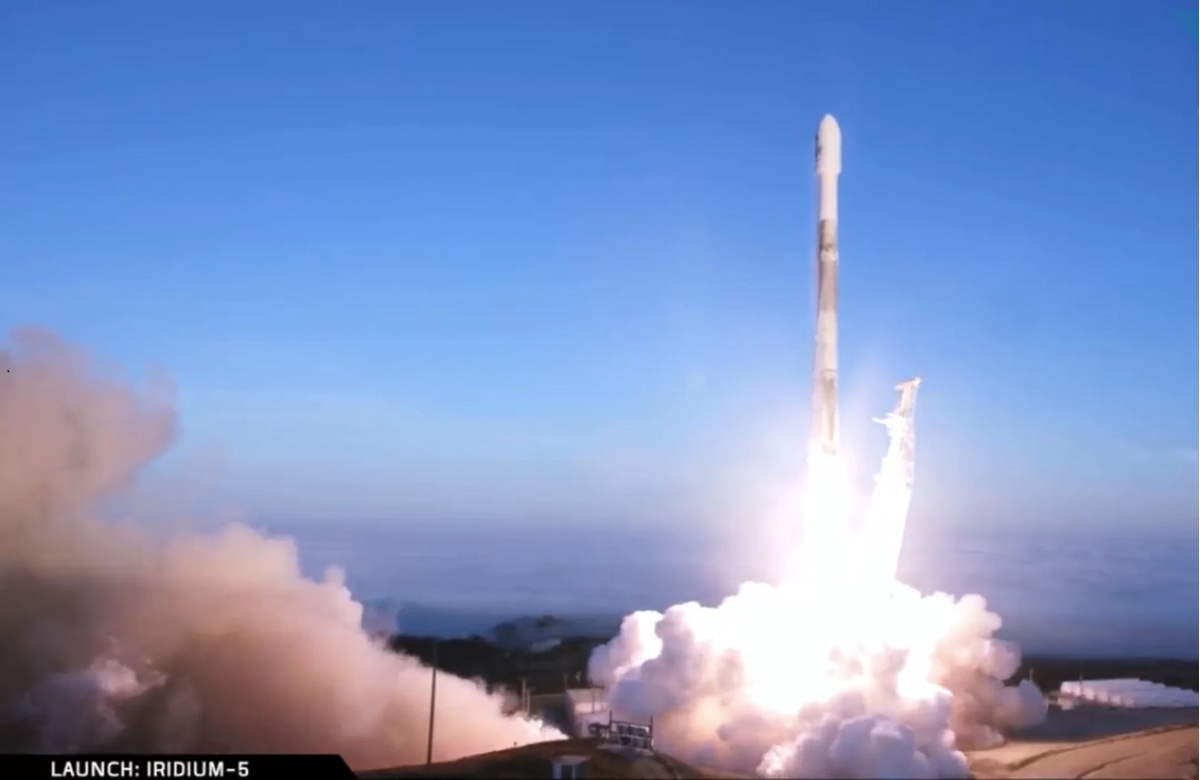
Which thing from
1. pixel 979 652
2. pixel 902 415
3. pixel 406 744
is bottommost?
pixel 406 744

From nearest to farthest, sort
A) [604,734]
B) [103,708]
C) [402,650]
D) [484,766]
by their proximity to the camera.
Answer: [484,766] < [604,734] < [103,708] < [402,650]

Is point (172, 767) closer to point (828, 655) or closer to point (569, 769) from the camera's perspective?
point (569, 769)

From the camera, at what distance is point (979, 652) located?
2564cm

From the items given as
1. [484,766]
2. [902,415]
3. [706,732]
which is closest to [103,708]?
[484,766]

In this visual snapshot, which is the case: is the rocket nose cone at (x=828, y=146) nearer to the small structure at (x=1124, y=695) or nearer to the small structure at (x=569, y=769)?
the small structure at (x=569, y=769)

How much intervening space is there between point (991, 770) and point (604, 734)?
287 inches

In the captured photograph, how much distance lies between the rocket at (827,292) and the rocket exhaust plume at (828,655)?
27 millimetres

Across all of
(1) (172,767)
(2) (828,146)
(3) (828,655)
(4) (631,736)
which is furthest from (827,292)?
(1) (172,767)

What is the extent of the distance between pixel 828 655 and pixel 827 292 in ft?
23.0

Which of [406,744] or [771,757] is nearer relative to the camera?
[771,757]

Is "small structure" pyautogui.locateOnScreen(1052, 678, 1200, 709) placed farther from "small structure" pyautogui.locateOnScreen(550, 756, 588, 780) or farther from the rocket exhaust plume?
"small structure" pyautogui.locateOnScreen(550, 756, 588, 780)

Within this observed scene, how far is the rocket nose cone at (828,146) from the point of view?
23.2 m

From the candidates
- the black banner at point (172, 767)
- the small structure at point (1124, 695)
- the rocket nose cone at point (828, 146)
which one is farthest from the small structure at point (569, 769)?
the small structure at point (1124, 695)

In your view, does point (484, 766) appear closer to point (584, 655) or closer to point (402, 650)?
point (402, 650)
